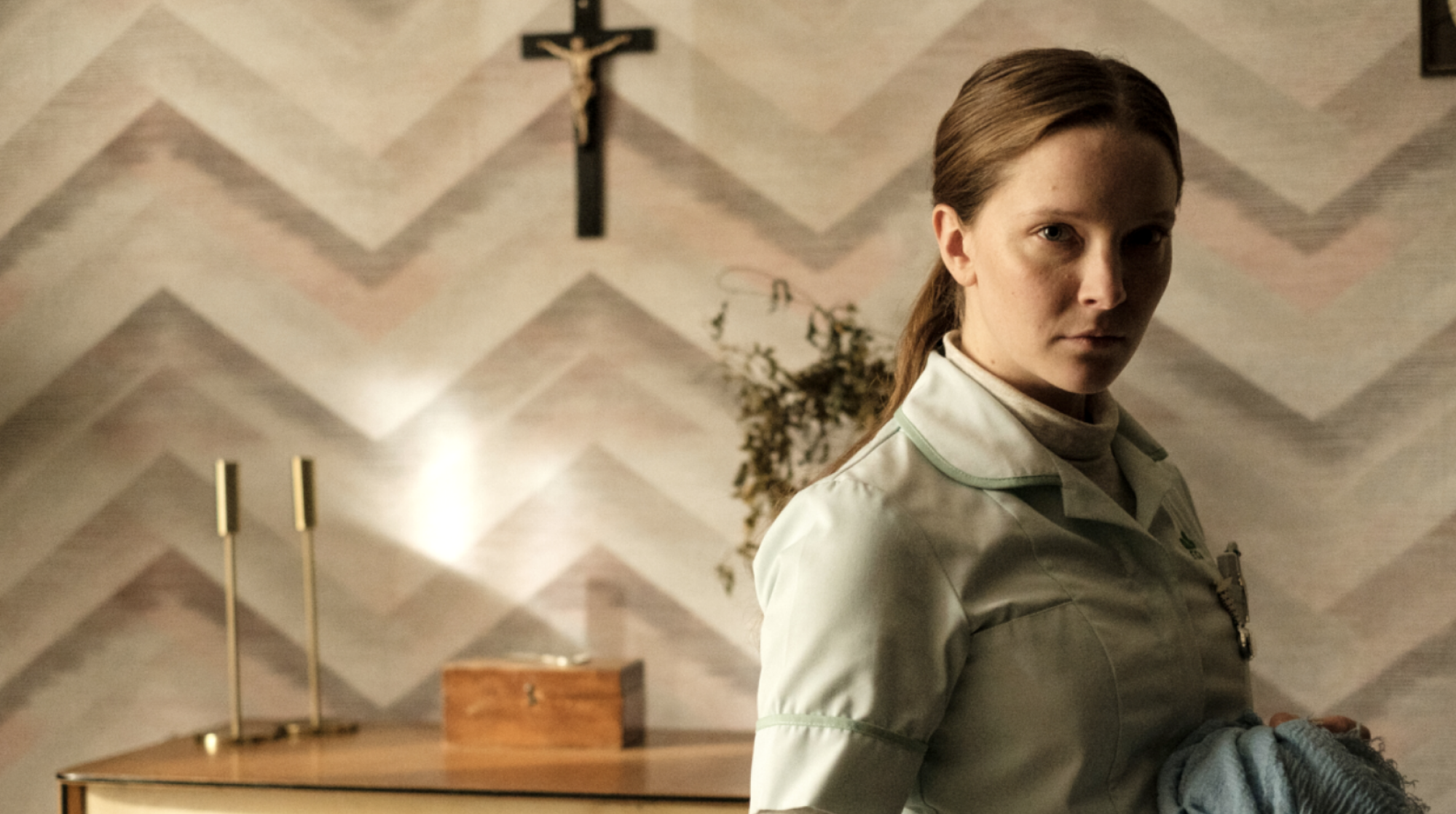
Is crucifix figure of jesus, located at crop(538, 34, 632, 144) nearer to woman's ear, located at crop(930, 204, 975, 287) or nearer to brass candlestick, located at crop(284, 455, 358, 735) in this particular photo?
brass candlestick, located at crop(284, 455, 358, 735)

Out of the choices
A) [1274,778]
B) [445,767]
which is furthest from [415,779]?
[1274,778]

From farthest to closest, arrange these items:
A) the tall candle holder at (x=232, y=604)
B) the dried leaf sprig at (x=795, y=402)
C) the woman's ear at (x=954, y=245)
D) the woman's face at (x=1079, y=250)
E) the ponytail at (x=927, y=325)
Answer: the tall candle holder at (x=232, y=604)
the dried leaf sprig at (x=795, y=402)
the ponytail at (x=927, y=325)
the woman's ear at (x=954, y=245)
the woman's face at (x=1079, y=250)

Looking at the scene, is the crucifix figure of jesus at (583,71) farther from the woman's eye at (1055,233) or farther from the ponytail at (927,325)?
the woman's eye at (1055,233)

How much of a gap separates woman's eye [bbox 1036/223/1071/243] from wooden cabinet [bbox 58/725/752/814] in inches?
43.8

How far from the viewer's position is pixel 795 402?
2.18 meters

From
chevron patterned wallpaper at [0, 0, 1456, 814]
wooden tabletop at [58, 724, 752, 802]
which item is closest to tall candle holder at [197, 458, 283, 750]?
wooden tabletop at [58, 724, 752, 802]

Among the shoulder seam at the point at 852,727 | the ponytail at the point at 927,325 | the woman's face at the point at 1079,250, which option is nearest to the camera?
the shoulder seam at the point at 852,727

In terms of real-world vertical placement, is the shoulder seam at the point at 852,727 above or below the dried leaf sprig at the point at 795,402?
below

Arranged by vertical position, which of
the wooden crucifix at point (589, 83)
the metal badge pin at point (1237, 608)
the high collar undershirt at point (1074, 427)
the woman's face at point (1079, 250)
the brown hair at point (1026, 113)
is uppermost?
the wooden crucifix at point (589, 83)

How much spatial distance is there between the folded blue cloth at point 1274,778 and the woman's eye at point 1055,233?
409mm

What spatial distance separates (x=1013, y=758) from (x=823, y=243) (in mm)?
1484

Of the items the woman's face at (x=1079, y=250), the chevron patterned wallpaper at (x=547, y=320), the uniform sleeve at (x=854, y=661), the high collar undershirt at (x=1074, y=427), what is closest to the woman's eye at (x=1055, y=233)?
the woman's face at (x=1079, y=250)

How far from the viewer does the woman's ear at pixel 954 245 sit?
1142 millimetres

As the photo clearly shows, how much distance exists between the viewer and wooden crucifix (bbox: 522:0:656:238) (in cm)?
240
